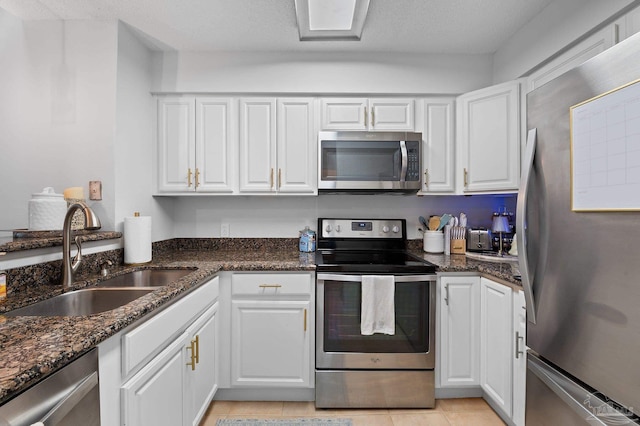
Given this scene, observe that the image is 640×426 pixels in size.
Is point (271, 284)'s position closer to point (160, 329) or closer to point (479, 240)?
point (160, 329)

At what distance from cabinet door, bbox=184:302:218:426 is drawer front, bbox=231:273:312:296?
188 mm

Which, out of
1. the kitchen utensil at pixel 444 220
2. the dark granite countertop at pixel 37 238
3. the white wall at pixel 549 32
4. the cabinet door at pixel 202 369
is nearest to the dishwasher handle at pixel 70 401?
the cabinet door at pixel 202 369

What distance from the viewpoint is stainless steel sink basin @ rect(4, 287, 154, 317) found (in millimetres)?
1269

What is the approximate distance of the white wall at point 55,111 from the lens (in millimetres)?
1950

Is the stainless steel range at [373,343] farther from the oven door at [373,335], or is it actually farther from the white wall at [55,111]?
the white wall at [55,111]

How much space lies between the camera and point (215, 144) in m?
2.43

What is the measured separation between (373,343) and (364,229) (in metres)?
0.96

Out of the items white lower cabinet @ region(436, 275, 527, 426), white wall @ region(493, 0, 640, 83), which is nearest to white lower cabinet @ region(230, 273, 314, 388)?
white lower cabinet @ region(436, 275, 527, 426)

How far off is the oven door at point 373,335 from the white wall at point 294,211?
31.5 inches

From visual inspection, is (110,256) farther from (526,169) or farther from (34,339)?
(526,169)

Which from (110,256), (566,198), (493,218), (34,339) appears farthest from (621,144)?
(110,256)

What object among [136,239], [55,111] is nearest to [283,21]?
[55,111]

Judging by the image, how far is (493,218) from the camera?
101 inches

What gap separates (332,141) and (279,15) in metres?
0.88
